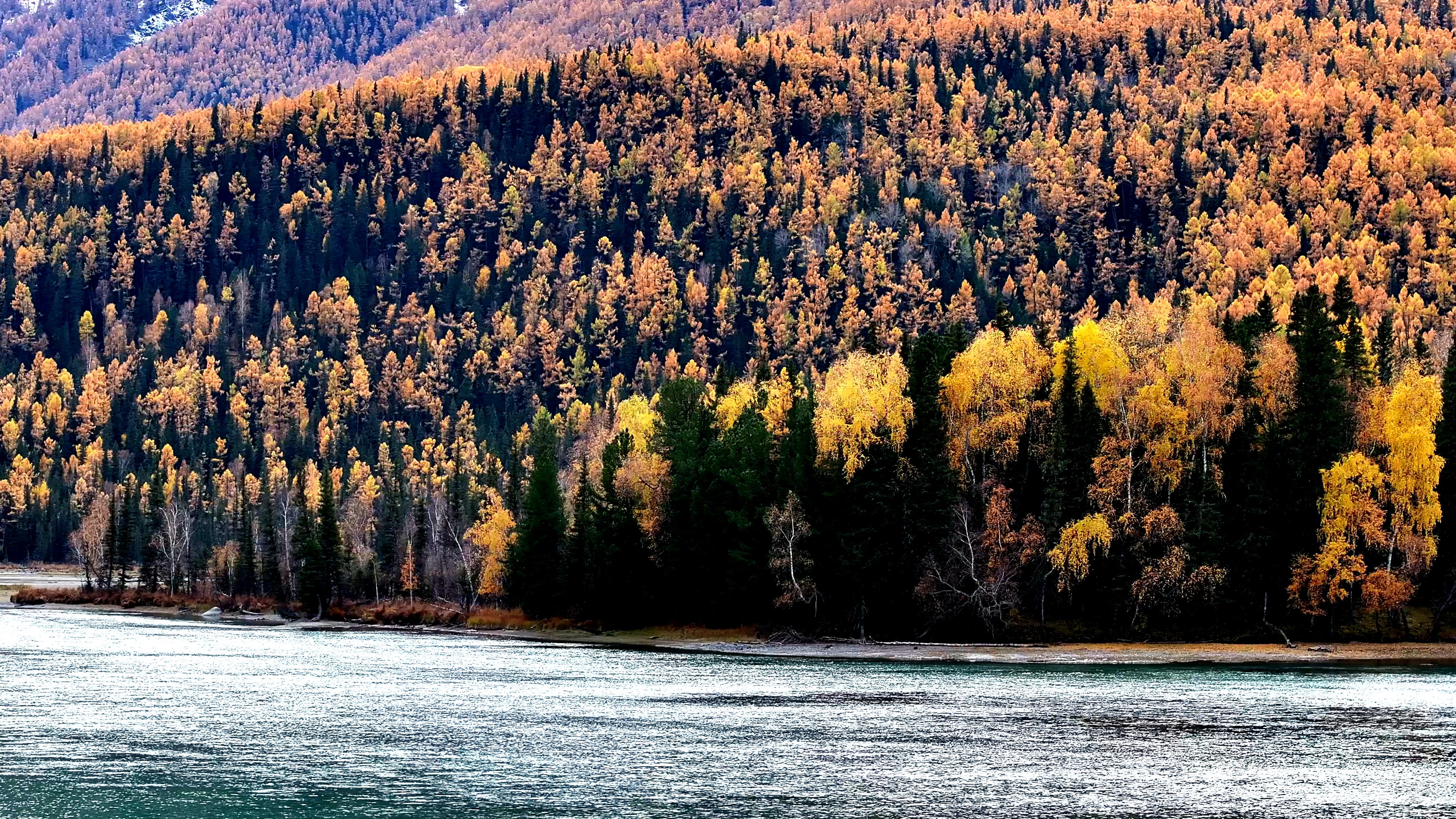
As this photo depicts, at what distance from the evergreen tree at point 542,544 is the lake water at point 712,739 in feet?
90.8

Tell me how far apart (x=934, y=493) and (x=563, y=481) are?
2646 inches

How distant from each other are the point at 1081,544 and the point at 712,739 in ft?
126

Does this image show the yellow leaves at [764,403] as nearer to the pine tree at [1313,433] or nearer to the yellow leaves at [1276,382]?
the yellow leaves at [1276,382]

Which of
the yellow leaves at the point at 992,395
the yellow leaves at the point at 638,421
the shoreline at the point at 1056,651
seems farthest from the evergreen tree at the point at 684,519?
the yellow leaves at the point at 992,395

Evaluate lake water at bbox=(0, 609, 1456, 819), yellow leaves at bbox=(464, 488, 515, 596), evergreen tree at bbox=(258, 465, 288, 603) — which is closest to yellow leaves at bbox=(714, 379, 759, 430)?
yellow leaves at bbox=(464, 488, 515, 596)

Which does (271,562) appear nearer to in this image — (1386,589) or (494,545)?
(494,545)

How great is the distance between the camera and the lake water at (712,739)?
52.3 metres

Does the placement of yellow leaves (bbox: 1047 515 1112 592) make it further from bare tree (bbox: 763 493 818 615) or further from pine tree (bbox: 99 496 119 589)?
pine tree (bbox: 99 496 119 589)

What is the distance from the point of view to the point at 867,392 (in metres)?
104

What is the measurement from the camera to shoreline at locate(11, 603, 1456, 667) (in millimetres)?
95125

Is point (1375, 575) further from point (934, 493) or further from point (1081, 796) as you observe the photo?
point (1081, 796)

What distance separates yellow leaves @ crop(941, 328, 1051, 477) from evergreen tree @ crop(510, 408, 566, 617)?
3439cm

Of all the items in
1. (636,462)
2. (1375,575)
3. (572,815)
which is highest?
(636,462)

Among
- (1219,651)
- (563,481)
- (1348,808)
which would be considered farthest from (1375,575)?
(563,481)
